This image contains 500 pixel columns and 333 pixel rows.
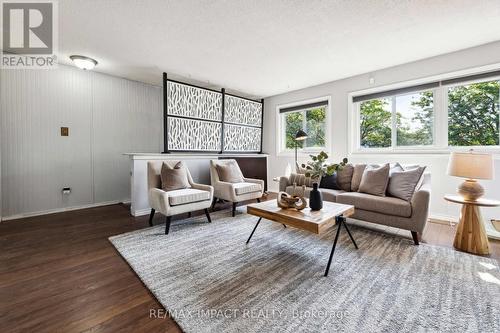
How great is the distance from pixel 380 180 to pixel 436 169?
3.92 feet

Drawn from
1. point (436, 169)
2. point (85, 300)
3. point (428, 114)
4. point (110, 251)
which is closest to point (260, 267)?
point (85, 300)

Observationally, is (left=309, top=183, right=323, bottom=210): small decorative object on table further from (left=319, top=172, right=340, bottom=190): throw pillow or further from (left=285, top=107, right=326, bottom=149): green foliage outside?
(left=285, top=107, right=326, bottom=149): green foliage outside

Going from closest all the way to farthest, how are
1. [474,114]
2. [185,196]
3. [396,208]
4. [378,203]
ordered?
[396,208]
[378,203]
[185,196]
[474,114]

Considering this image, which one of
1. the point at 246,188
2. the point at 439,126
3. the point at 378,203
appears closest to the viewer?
the point at 378,203

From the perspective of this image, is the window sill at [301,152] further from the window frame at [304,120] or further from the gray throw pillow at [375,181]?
the gray throw pillow at [375,181]

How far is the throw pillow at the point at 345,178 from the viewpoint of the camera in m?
3.35

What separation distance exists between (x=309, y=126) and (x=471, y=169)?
307 cm

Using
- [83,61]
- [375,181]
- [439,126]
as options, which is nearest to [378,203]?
[375,181]

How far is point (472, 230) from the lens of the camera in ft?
7.49

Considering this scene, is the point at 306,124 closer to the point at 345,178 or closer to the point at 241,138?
the point at 241,138

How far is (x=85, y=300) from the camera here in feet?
5.04

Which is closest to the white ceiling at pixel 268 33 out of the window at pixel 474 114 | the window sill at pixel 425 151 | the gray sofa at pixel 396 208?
the window at pixel 474 114

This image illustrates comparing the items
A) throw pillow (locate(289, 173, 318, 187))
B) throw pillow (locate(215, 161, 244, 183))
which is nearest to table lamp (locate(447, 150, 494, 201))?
throw pillow (locate(289, 173, 318, 187))

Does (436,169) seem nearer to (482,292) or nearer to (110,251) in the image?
(482,292)
